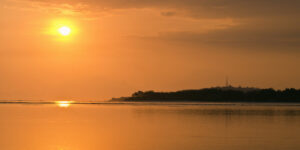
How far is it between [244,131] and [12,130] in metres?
16.7

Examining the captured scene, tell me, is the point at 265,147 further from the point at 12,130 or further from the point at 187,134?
the point at 12,130

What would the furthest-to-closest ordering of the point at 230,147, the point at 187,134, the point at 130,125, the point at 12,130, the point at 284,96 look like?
the point at 284,96 → the point at 130,125 → the point at 12,130 → the point at 187,134 → the point at 230,147

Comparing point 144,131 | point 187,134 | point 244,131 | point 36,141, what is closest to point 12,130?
point 36,141

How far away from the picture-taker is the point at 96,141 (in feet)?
102

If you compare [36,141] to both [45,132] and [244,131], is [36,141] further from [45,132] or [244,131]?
[244,131]

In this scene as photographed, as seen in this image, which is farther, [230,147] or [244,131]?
[244,131]

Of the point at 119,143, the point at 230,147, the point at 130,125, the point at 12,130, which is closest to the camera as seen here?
the point at 230,147

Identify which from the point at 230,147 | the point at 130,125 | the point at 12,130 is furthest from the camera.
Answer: the point at 130,125

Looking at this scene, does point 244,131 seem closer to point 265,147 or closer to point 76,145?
point 265,147

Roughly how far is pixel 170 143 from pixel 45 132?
34.4 feet

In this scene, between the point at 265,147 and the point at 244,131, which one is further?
the point at 244,131

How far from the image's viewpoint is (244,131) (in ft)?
125

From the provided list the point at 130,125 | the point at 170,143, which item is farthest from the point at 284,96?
the point at 170,143

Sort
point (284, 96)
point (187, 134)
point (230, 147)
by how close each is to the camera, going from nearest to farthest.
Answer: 1. point (230, 147)
2. point (187, 134)
3. point (284, 96)
